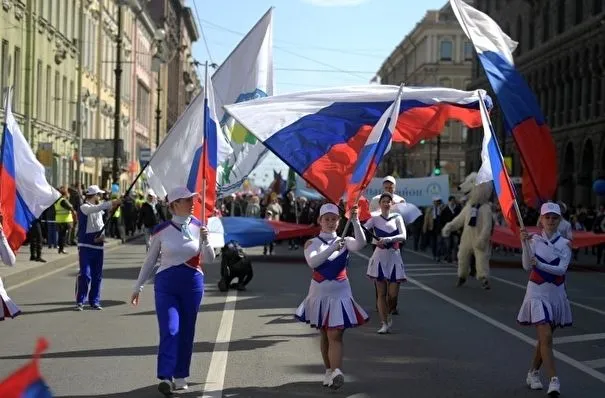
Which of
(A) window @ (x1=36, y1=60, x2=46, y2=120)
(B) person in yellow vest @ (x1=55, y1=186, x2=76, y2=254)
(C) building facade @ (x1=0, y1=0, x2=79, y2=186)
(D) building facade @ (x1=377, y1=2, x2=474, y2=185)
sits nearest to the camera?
(B) person in yellow vest @ (x1=55, y1=186, x2=76, y2=254)

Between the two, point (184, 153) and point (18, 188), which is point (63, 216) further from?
point (184, 153)

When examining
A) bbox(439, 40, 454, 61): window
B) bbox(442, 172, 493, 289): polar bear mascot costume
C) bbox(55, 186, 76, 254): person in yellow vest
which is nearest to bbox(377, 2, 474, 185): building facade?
bbox(439, 40, 454, 61): window

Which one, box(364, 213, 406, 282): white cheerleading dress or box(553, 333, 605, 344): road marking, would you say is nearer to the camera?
box(553, 333, 605, 344): road marking

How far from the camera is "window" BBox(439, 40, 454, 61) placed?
103m

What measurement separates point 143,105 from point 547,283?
7401cm

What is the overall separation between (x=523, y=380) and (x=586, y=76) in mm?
43305

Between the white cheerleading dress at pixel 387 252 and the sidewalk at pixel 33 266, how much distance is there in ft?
27.1

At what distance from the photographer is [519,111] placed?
9.84m

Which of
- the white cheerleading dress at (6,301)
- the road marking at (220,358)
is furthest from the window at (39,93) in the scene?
the white cheerleading dress at (6,301)

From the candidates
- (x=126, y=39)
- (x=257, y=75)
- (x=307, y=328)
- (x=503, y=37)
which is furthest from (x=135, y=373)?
(x=126, y=39)

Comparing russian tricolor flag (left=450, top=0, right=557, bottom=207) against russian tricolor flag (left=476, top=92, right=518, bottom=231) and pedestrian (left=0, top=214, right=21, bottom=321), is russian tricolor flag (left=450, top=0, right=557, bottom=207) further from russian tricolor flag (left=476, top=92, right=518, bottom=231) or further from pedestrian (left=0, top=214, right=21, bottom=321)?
pedestrian (left=0, top=214, right=21, bottom=321)

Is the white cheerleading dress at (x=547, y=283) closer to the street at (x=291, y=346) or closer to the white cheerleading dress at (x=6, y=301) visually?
the street at (x=291, y=346)

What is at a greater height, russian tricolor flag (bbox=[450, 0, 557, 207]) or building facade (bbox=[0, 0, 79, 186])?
building facade (bbox=[0, 0, 79, 186])

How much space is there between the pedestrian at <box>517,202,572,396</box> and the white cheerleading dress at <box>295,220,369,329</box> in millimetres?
1422
